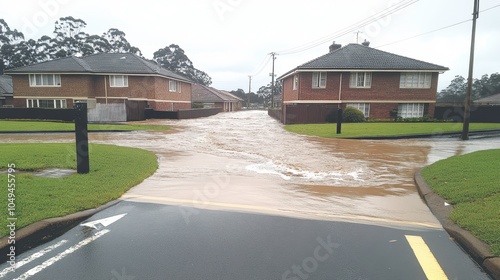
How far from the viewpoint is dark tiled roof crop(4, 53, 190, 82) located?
34.0 meters

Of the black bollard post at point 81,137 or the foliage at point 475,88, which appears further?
the foliage at point 475,88

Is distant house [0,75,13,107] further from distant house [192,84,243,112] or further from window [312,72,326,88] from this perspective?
window [312,72,326,88]

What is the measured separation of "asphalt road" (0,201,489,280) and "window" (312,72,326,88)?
27.2 metres

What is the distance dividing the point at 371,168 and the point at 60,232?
8243 mm

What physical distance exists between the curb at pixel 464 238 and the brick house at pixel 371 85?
24887 mm

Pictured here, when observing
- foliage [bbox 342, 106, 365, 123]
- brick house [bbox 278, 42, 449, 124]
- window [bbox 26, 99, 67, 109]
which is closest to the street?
foliage [bbox 342, 106, 365, 123]

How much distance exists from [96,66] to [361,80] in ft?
91.3

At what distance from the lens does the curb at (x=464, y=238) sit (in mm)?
3655

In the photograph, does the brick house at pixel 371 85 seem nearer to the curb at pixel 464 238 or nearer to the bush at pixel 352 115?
the bush at pixel 352 115

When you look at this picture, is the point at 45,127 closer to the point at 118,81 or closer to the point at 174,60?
the point at 118,81

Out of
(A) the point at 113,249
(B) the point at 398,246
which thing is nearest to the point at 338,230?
(B) the point at 398,246

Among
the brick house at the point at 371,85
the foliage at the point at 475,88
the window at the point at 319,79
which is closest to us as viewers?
the brick house at the point at 371,85

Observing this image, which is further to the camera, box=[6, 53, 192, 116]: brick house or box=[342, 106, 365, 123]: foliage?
box=[6, 53, 192, 116]: brick house

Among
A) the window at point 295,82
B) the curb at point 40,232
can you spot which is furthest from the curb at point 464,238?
the window at point 295,82
